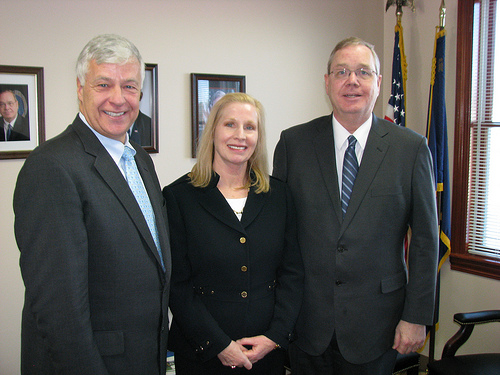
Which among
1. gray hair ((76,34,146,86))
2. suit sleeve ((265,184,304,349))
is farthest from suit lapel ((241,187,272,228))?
gray hair ((76,34,146,86))

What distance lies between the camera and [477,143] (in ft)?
10.00

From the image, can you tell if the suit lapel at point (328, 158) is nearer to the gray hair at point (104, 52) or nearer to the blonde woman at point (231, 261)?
the blonde woman at point (231, 261)

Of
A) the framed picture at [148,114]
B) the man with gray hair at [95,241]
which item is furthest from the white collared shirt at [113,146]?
the framed picture at [148,114]

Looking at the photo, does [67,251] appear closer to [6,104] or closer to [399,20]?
[6,104]

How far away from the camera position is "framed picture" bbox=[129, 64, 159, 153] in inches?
120

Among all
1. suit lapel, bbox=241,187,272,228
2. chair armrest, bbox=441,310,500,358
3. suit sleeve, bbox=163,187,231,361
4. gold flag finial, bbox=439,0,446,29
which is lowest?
chair armrest, bbox=441,310,500,358

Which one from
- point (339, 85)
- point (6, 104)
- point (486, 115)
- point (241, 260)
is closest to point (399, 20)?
point (486, 115)

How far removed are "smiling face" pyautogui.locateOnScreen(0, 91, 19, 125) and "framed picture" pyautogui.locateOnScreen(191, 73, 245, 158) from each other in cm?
117

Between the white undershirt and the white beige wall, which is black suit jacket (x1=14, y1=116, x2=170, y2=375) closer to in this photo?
the white undershirt

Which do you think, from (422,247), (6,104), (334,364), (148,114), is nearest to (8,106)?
(6,104)

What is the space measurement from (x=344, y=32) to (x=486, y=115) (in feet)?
4.94

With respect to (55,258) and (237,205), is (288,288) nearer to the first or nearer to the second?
(237,205)

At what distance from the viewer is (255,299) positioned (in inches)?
65.2

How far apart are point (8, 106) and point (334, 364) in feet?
7.64
